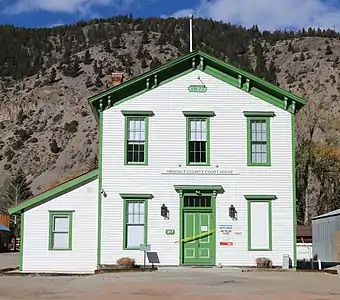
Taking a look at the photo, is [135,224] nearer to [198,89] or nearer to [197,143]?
[197,143]

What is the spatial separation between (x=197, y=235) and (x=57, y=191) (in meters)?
6.02

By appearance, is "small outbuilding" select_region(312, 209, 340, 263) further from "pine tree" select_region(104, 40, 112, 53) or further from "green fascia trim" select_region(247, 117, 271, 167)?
"pine tree" select_region(104, 40, 112, 53)

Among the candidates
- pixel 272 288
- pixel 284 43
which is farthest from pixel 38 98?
pixel 272 288

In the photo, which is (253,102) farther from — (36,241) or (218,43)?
(218,43)

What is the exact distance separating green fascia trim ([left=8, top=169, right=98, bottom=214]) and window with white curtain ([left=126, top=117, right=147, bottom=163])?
1652mm

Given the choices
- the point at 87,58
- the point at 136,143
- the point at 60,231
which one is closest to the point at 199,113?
the point at 136,143

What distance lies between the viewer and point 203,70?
27812 millimetres

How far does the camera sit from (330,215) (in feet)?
131

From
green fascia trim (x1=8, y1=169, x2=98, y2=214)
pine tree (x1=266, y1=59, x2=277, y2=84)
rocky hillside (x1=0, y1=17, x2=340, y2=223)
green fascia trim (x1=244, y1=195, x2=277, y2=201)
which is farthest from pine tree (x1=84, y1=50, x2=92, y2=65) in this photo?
green fascia trim (x1=244, y1=195, x2=277, y2=201)

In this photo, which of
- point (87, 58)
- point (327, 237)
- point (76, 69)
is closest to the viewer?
point (327, 237)

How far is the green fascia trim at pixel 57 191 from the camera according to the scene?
89.1 ft

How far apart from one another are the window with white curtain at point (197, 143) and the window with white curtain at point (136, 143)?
6.10 feet

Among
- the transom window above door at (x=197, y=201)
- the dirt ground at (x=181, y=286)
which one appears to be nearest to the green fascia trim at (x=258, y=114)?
the transom window above door at (x=197, y=201)

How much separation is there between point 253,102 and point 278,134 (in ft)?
5.57
